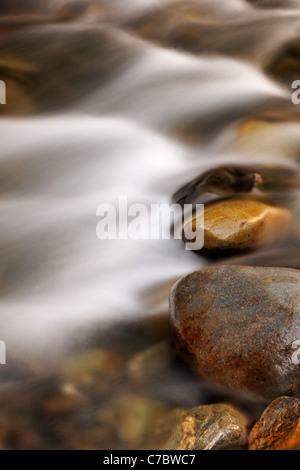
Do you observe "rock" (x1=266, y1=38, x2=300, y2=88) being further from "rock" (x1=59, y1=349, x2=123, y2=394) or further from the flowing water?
"rock" (x1=59, y1=349, x2=123, y2=394)

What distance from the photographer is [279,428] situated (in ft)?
6.17

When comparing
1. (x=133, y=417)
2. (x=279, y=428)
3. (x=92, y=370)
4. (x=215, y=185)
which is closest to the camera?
(x=279, y=428)

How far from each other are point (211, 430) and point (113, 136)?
11.8ft

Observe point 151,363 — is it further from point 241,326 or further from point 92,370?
point 241,326

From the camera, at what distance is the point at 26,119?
5.20 meters

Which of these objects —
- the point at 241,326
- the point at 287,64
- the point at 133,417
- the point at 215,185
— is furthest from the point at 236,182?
the point at 287,64

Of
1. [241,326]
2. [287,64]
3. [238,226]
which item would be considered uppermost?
[287,64]

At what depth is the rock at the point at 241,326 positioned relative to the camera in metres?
2.09

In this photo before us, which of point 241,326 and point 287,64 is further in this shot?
point 287,64

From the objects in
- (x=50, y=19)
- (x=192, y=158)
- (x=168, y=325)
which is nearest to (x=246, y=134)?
(x=192, y=158)

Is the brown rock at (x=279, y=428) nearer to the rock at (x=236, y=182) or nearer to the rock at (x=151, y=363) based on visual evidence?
the rock at (x=151, y=363)

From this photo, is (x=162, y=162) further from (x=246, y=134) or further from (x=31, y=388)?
(x=31, y=388)

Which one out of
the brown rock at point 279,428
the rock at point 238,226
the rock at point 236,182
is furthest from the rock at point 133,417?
the rock at point 236,182

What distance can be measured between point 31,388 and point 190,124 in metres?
3.49
